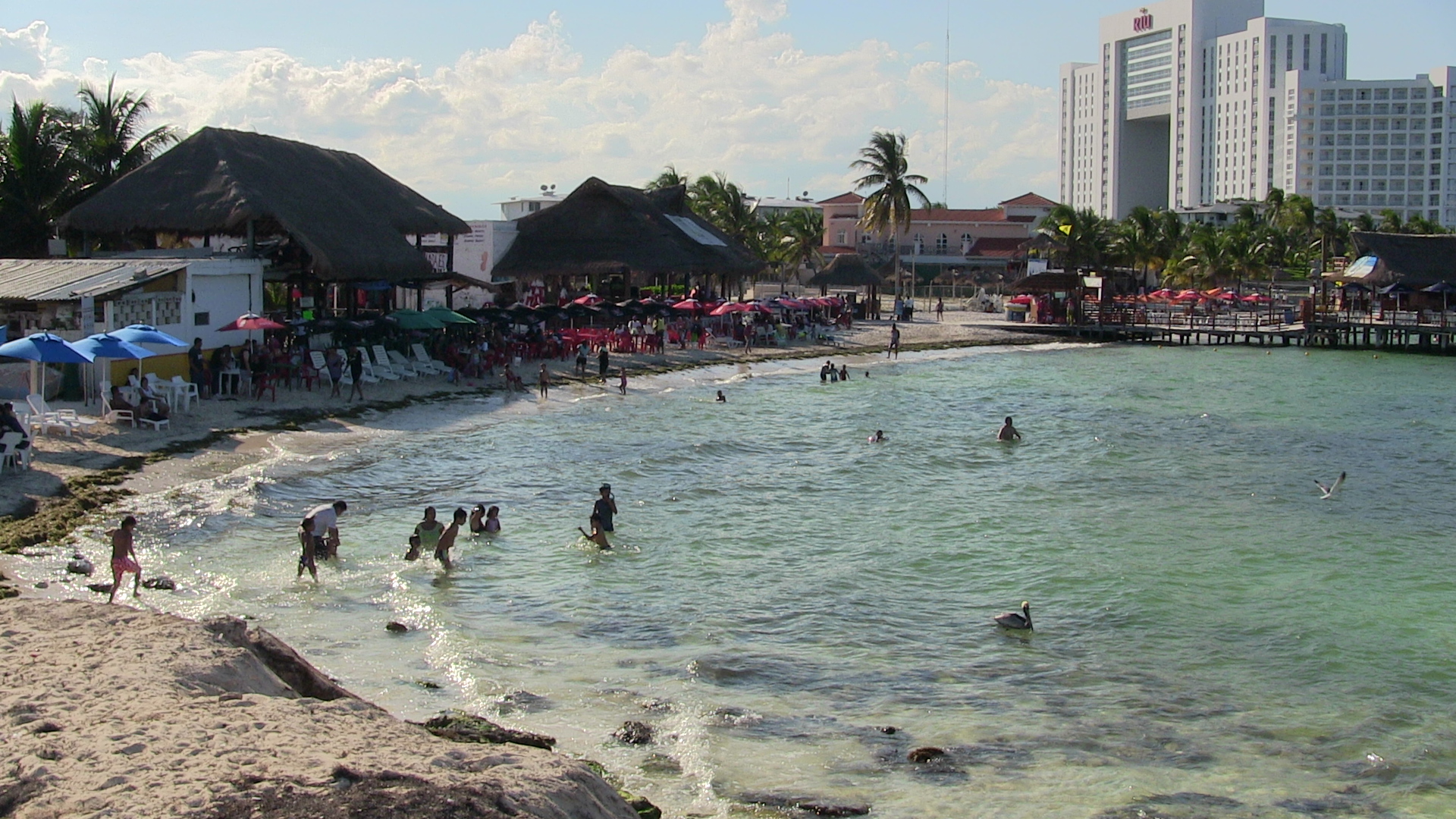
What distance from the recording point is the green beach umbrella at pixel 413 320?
29.0 m

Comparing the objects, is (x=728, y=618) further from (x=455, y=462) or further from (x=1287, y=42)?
(x=1287, y=42)

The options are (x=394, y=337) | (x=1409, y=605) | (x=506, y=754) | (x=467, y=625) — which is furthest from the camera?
(x=394, y=337)

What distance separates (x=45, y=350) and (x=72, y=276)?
487cm

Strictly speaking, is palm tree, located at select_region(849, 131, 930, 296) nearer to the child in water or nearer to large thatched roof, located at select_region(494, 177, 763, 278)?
large thatched roof, located at select_region(494, 177, 763, 278)

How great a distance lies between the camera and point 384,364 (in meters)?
28.2

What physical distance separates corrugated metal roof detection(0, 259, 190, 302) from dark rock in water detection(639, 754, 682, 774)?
15.9 metres

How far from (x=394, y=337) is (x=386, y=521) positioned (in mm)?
14432

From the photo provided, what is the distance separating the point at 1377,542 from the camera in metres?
17.4

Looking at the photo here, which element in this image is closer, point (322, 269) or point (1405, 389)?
point (322, 269)

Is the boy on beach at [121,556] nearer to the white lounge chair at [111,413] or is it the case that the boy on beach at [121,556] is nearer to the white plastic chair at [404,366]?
the white lounge chair at [111,413]

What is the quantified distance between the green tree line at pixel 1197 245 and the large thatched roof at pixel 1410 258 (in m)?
9.03

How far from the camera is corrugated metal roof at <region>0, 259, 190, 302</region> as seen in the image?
67.9 ft

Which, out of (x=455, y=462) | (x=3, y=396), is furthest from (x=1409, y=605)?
(x=3, y=396)

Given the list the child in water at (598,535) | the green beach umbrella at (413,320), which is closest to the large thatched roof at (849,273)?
the green beach umbrella at (413,320)
